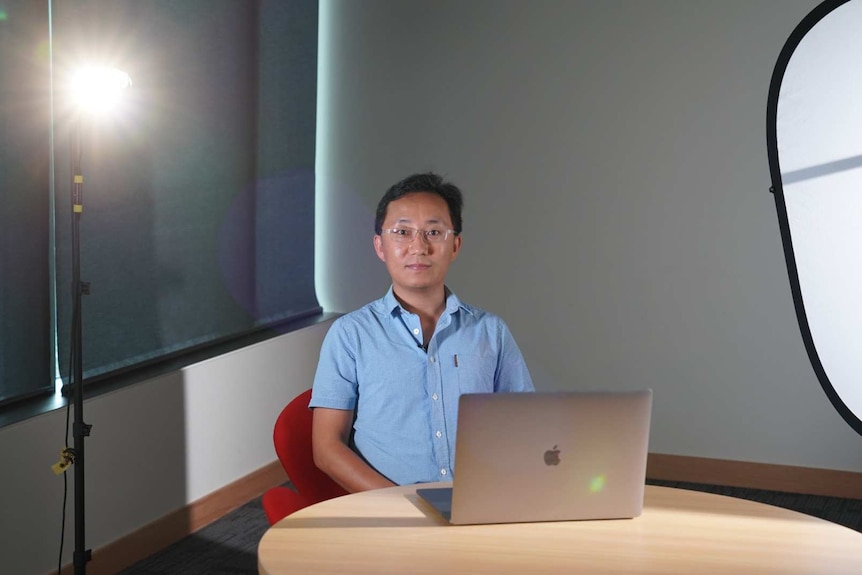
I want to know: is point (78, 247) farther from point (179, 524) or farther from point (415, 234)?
point (179, 524)

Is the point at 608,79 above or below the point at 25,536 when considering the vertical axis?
above

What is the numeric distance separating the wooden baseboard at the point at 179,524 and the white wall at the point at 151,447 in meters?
0.03

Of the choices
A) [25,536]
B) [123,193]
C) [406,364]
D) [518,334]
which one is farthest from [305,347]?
[406,364]

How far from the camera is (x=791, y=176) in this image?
14.2ft

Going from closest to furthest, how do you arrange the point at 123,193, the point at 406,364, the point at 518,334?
the point at 406,364 < the point at 123,193 < the point at 518,334

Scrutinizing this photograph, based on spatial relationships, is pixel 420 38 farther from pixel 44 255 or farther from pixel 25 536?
pixel 25 536

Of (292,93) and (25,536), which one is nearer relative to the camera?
(25,536)

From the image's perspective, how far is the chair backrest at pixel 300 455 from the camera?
7.66ft

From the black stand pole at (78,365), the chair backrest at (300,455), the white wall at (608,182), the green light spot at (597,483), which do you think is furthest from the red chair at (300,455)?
the white wall at (608,182)

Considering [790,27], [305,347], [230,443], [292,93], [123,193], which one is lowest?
[230,443]

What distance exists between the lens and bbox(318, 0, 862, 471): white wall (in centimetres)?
427

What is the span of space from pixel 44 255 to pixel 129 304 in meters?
0.45

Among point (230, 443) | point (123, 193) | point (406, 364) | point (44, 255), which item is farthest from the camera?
point (230, 443)

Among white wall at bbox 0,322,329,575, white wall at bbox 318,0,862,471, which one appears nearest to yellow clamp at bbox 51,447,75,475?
white wall at bbox 0,322,329,575
